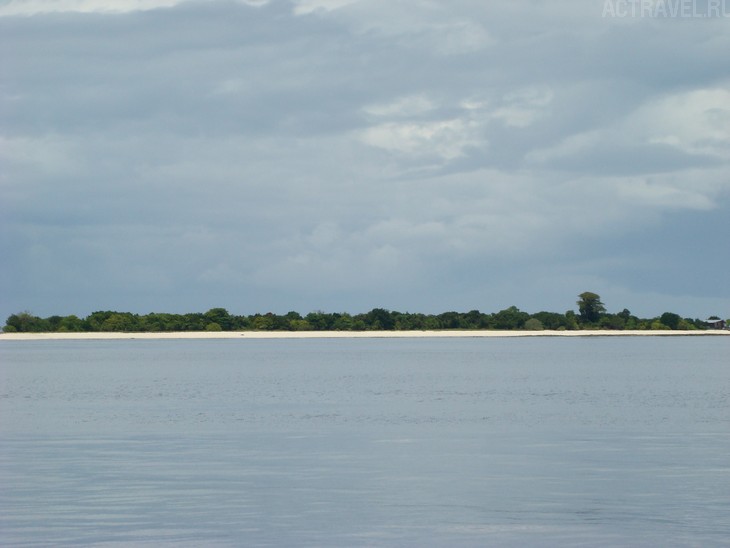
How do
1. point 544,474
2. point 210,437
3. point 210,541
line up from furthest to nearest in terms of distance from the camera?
point 210,437 < point 544,474 < point 210,541

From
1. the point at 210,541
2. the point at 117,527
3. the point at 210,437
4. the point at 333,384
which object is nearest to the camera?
the point at 210,541

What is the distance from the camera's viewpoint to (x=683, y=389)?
255 ft

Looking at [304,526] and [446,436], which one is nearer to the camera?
[304,526]

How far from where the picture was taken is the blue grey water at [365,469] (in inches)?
958

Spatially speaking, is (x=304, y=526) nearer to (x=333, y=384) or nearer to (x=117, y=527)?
(x=117, y=527)

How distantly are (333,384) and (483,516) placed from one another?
2324 inches

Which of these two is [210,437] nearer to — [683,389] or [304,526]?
[304,526]

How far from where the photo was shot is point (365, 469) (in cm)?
3406

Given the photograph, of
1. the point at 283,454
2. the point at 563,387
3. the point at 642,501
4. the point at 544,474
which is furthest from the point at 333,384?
the point at 642,501

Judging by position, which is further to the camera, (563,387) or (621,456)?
(563,387)

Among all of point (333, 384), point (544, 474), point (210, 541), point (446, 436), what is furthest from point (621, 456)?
point (333, 384)

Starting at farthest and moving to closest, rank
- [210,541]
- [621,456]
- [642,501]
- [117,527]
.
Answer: [621,456] < [642,501] < [117,527] < [210,541]

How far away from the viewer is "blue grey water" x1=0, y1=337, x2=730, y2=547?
2433 cm

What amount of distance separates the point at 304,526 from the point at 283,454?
13.5m
